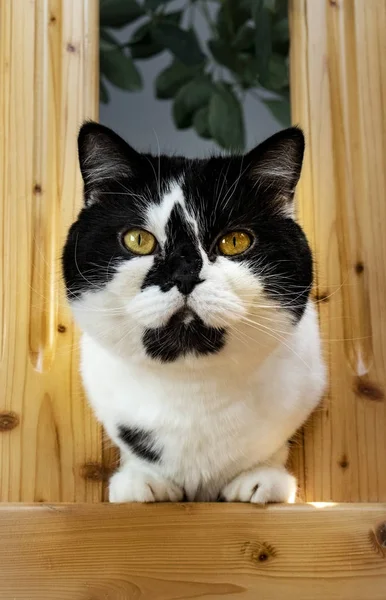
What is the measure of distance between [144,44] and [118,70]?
9cm

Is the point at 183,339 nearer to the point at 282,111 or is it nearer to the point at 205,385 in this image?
the point at 205,385

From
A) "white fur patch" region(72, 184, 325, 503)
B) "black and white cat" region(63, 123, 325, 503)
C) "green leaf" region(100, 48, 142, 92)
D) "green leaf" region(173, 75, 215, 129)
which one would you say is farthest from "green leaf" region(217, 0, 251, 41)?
"white fur patch" region(72, 184, 325, 503)

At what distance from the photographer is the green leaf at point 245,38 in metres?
1.44

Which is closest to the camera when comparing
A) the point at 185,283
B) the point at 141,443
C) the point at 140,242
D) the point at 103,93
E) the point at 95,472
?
the point at 185,283

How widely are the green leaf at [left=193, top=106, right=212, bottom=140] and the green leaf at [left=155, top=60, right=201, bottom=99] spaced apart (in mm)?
68

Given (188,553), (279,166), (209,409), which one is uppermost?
(279,166)

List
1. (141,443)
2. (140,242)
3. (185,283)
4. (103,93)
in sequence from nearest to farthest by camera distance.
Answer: (185,283), (140,242), (141,443), (103,93)

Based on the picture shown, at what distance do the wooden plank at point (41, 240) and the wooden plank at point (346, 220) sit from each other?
0.43 metres

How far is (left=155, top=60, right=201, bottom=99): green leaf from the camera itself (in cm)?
144

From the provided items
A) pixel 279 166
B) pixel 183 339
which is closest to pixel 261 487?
pixel 183 339

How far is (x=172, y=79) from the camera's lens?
1.45 meters

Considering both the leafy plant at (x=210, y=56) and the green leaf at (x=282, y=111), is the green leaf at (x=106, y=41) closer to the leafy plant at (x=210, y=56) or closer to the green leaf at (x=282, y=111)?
the leafy plant at (x=210, y=56)

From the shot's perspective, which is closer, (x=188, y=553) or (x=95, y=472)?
(x=188, y=553)

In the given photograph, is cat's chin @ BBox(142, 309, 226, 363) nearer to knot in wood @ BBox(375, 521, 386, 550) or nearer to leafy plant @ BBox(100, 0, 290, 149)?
knot in wood @ BBox(375, 521, 386, 550)
